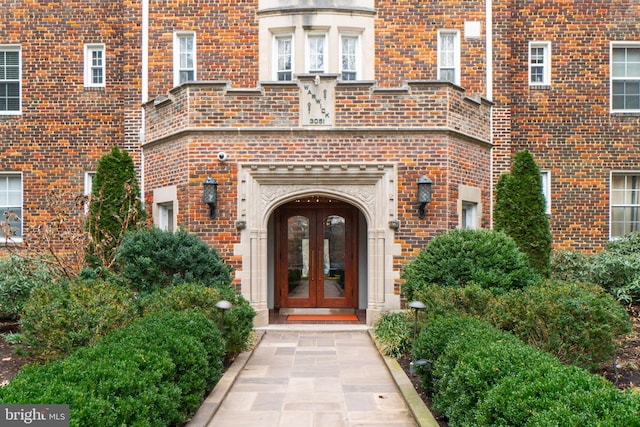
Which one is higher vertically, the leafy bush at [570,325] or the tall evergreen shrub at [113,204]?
the tall evergreen shrub at [113,204]

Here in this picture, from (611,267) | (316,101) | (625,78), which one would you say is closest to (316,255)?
(316,101)

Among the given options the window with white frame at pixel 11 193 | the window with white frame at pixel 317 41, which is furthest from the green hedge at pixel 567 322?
the window with white frame at pixel 11 193

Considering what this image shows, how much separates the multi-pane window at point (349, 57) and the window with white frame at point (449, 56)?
6.58 ft

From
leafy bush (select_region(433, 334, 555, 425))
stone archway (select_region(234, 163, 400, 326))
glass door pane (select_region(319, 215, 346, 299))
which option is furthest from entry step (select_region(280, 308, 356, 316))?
leafy bush (select_region(433, 334, 555, 425))

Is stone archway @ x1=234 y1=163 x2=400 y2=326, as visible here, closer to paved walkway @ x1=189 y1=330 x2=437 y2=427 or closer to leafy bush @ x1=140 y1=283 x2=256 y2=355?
paved walkway @ x1=189 y1=330 x2=437 y2=427

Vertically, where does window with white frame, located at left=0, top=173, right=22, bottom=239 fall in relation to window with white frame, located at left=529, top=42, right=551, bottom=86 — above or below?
below

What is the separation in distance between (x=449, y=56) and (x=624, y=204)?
5.94m

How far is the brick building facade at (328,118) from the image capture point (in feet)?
32.8

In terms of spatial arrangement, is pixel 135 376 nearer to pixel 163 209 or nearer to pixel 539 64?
pixel 163 209

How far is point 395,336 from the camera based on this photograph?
803 cm

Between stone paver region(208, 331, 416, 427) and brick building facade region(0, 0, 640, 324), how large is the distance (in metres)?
1.81

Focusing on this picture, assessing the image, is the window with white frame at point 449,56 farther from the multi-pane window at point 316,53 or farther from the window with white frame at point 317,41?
the multi-pane window at point 316,53

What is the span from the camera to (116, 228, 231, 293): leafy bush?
8.79 meters

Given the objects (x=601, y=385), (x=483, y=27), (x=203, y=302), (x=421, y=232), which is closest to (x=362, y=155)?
(x=421, y=232)
